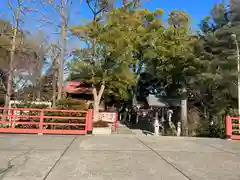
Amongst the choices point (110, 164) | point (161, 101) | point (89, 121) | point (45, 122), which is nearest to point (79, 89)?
point (161, 101)

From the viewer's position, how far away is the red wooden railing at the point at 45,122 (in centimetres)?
995

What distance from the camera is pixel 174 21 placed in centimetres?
2381

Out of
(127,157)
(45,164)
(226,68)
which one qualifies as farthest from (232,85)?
(45,164)

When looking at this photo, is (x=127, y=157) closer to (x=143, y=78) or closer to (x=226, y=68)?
(x=226, y=68)

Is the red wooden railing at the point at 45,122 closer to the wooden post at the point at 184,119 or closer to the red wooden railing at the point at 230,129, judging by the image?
the red wooden railing at the point at 230,129

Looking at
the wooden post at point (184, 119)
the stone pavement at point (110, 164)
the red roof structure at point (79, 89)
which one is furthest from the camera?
the red roof structure at point (79, 89)

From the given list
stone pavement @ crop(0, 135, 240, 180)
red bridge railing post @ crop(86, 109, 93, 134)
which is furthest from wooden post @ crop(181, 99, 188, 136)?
stone pavement @ crop(0, 135, 240, 180)

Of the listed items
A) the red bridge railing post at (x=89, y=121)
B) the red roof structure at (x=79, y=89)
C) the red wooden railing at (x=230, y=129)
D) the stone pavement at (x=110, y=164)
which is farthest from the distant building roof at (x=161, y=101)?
the stone pavement at (x=110, y=164)

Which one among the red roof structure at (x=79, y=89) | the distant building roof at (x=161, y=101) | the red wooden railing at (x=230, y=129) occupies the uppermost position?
the red roof structure at (x=79, y=89)

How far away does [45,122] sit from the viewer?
34.6ft

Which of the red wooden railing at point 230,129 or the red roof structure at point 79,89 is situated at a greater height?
the red roof structure at point 79,89

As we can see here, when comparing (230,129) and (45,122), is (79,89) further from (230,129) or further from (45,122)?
(230,129)

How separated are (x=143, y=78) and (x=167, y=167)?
23946mm

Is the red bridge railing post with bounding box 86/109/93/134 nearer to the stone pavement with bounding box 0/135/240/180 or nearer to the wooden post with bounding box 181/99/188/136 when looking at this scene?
the stone pavement with bounding box 0/135/240/180
